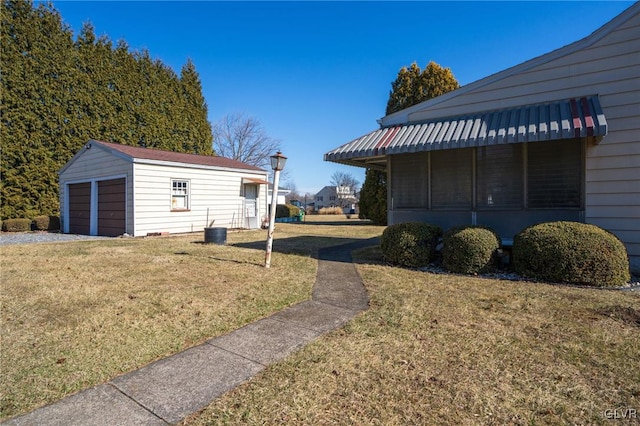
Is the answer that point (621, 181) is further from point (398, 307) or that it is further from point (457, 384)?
point (457, 384)

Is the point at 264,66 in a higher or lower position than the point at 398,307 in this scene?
higher

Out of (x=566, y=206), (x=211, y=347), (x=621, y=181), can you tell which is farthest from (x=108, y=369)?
(x=621, y=181)

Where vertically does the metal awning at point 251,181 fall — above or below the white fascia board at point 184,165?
below

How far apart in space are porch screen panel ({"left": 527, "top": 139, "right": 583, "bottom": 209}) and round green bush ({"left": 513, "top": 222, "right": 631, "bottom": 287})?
4.08ft

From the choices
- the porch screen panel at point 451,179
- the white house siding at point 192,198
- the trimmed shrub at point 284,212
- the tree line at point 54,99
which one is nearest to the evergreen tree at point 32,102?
Result: the tree line at point 54,99

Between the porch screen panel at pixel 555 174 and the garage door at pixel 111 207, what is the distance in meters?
13.5

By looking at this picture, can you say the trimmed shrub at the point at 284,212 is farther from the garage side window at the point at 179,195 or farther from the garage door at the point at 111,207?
the garage door at the point at 111,207

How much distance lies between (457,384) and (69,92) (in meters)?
21.6

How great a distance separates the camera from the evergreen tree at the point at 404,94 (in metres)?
21.6

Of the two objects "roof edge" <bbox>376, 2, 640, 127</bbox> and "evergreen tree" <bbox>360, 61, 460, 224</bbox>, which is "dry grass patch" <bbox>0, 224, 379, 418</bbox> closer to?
"roof edge" <bbox>376, 2, 640, 127</bbox>

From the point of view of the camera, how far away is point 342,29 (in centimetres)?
1234

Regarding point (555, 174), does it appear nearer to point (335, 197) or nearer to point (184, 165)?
point (184, 165)

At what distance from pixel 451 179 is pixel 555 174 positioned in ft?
6.78

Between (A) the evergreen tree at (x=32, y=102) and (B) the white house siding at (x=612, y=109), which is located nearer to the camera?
(B) the white house siding at (x=612, y=109)
